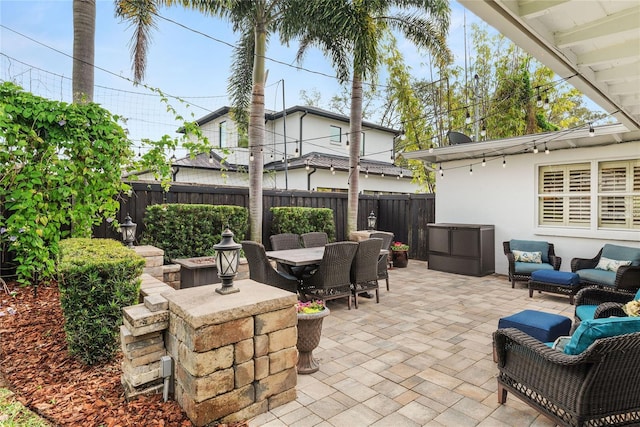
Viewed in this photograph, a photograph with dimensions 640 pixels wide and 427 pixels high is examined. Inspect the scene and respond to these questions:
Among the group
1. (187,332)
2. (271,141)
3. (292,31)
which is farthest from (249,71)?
(187,332)

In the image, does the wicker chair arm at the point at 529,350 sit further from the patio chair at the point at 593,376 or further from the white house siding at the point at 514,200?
the white house siding at the point at 514,200

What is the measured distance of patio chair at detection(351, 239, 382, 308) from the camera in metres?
4.65

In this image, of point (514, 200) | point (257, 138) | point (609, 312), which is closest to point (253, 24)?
point (257, 138)

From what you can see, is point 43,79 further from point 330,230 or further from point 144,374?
point 330,230

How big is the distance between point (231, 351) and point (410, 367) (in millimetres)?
1665

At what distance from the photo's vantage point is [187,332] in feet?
6.52

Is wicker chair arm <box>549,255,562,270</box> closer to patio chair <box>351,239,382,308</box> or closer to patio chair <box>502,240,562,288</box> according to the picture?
patio chair <box>502,240,562,288</box>

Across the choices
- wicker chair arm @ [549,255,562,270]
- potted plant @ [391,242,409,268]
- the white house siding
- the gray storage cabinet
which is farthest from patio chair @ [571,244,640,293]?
potted plant @ [391,242,409,268]

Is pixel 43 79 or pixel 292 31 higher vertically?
pixel 292 31

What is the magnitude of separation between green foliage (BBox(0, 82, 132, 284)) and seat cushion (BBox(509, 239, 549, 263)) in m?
6.58

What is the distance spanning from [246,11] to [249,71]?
156 centimetres

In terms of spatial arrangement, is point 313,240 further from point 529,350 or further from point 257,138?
point 529,350

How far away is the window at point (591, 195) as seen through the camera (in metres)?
5.77

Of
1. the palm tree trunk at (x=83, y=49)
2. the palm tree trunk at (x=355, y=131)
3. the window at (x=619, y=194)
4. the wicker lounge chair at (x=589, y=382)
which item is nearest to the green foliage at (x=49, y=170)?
the palm tree trunk at (x=83, y=49)
